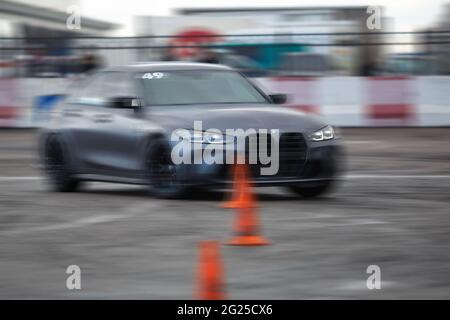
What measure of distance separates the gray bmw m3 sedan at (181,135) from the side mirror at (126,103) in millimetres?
10

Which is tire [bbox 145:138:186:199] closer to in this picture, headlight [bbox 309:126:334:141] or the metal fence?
headlight [bbox 309:126:334:141]

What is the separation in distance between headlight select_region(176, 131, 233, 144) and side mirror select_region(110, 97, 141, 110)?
45.9 inches

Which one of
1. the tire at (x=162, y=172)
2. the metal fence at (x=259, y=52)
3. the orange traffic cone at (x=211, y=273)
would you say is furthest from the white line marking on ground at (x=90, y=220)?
the metal fence at (x=259, y=52)

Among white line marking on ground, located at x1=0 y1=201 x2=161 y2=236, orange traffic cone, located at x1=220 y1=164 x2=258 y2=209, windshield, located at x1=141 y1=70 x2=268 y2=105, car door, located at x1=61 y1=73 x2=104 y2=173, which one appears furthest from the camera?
car door, located at x1=61 y1=73 x2=104 y2=173

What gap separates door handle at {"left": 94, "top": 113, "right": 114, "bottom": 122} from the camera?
13.6m

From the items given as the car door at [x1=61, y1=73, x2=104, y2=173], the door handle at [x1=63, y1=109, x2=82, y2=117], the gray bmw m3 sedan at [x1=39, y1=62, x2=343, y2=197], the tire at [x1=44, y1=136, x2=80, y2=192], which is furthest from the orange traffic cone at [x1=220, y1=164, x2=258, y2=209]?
the tire at [x1=44, y1=136, x2=80, y2=192]

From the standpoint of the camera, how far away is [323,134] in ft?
41.9

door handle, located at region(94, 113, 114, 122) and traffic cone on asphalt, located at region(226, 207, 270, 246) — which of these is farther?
door handle, located at region(94, 113, 114, 122)

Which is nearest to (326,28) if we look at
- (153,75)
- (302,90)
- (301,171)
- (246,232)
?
(302,90)

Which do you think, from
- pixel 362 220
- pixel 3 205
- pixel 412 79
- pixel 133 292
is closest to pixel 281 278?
pixel 133 292

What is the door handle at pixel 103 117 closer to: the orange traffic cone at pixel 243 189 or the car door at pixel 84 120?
the car door at pixel 84 120

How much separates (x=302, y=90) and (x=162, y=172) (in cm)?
1376

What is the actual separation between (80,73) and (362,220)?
17089 mm
